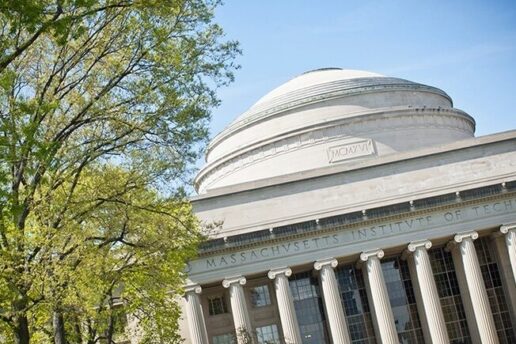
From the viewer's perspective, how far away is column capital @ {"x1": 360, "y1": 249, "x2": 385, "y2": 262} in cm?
5316

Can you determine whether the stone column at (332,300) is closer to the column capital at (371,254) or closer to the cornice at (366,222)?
the column capital at (371,254)

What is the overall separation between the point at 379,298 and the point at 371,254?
9.38 feet

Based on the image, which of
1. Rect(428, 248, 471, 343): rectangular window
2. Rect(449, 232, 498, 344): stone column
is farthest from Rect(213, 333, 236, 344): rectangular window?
Rect(449, 232, 498, 344): stone column

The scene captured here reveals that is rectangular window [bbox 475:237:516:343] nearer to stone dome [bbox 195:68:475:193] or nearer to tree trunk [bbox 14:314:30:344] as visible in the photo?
stone dome [bbox 195:68:475:193]

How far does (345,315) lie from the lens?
5562 cm

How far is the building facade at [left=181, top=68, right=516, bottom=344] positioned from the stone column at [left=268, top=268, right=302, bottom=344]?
0.06 metres

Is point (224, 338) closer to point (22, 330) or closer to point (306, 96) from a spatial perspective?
point (306, 96)

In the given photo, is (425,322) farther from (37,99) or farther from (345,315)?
(37,99)

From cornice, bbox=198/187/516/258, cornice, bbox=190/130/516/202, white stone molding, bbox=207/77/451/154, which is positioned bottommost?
cornice, bbox=198/187/516/258

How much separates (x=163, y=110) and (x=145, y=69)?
144 cm

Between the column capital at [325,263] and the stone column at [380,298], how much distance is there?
1.77m

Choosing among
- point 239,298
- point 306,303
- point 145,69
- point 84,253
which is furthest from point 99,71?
point 306,303

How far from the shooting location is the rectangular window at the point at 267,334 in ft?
180

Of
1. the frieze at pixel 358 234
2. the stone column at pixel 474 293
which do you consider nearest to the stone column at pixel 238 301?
the frieze at pixel 358 234
